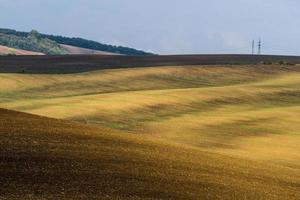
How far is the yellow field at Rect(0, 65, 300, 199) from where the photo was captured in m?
33.7

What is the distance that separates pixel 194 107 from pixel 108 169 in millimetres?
39283

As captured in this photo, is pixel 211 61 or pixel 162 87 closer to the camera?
pixel 162 87

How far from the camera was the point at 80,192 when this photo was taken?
13492mm

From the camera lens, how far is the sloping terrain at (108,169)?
13.8 metres

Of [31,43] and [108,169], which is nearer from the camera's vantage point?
[108,169]

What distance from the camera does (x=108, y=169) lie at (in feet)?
50.8

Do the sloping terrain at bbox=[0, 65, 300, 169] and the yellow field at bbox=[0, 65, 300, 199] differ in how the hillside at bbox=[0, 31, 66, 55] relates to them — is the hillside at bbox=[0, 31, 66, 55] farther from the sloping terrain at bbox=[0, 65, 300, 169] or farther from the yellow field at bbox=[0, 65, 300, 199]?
the yellow field at bbox=[0, 65, 300, 199]

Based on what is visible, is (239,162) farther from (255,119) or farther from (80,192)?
(255,119)

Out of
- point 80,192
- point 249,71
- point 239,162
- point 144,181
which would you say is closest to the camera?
point 80,192

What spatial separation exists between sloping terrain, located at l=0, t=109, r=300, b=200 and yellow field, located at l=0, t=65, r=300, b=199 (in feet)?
0.87

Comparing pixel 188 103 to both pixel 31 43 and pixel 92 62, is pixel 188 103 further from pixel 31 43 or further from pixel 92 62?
pixel 31 43

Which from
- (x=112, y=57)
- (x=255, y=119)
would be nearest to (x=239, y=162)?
(x=255, y=119)

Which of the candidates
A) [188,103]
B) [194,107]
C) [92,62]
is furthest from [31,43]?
[194,107]

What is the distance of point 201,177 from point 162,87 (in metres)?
52.5
